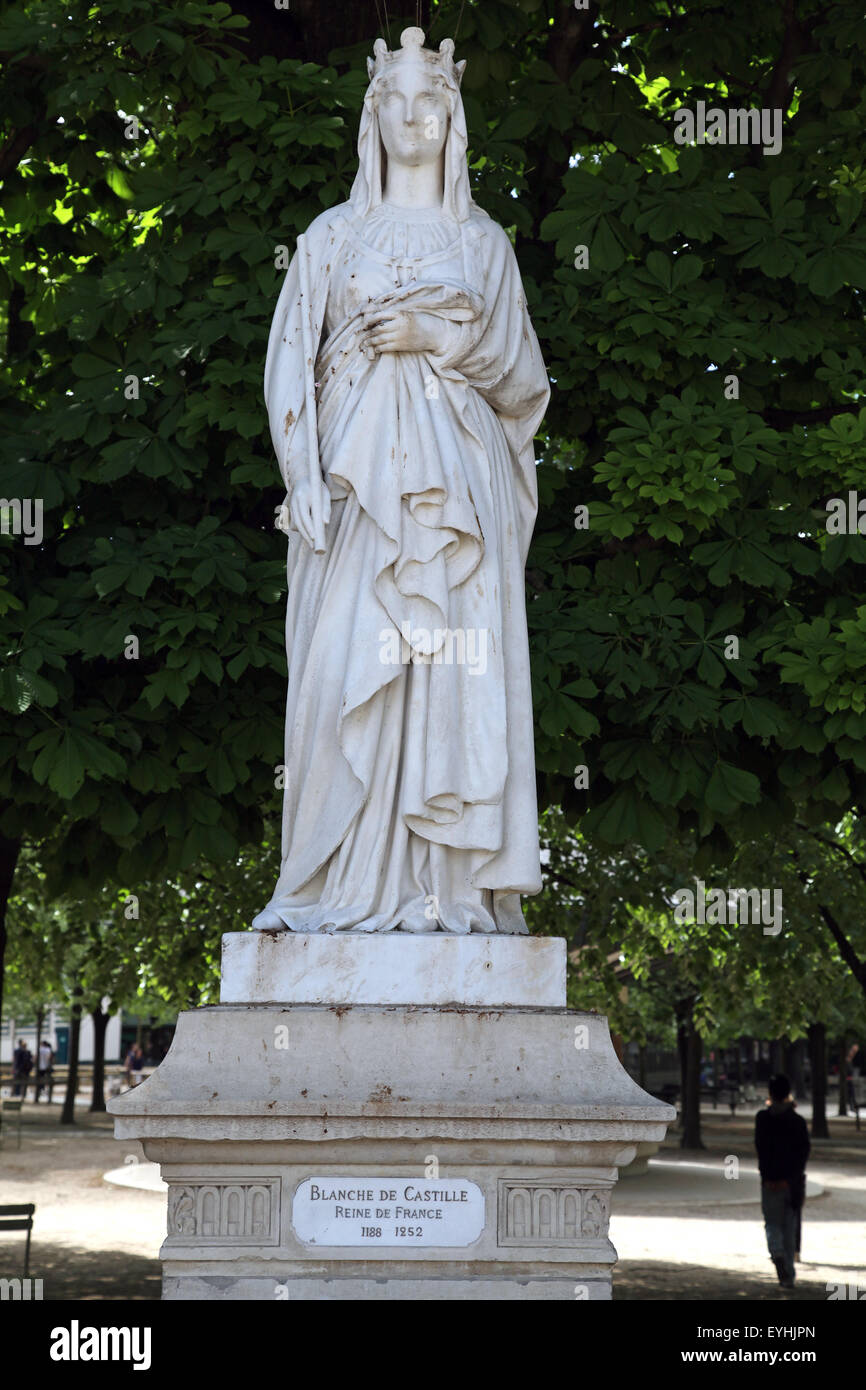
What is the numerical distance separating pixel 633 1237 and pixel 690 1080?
1395 cm

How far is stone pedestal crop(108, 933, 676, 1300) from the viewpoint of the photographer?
15.4ft

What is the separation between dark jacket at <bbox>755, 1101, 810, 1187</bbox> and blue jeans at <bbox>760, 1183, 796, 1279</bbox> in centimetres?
15

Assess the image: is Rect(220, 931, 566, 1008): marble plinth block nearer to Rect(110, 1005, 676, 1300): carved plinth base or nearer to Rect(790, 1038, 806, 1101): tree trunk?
Rect(110, 1005, 676, 1300): carved plinth base

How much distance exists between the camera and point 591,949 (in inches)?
670

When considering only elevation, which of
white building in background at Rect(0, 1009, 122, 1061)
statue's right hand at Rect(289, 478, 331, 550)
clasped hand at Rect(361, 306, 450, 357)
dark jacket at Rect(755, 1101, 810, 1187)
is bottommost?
white building in background at Rect(0, 1009, 122, 1061)

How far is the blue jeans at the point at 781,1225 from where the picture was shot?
1427cm

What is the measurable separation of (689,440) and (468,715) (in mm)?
3798

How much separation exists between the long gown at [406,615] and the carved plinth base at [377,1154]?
1.57ft
